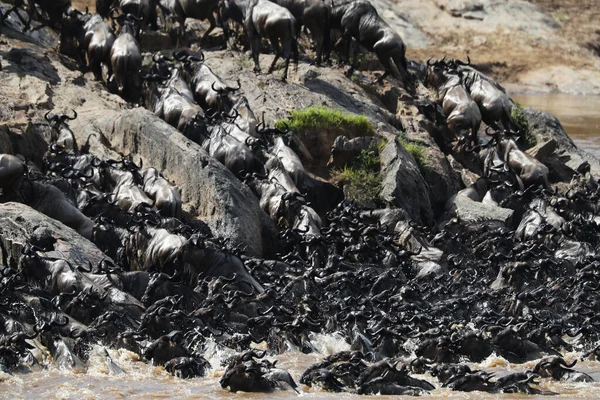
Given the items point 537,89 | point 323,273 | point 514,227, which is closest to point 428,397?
point 323,273

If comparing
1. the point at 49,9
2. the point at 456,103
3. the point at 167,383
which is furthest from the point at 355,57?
the point at 167,383

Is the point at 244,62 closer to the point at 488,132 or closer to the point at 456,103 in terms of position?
the point at 456,103

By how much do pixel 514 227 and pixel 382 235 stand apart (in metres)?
2.81

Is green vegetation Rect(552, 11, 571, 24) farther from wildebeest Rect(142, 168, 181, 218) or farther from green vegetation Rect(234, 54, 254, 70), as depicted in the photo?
wildebeest Rect(142, 168, 181, 218)

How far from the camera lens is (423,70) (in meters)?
24.2

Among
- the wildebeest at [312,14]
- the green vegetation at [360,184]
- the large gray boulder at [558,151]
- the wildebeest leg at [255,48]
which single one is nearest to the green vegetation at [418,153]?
the green vegetation at [360,184]

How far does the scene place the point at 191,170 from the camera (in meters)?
16.7

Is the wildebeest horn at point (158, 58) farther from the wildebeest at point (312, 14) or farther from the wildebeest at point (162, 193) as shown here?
the wildebeest at point (162, 193)

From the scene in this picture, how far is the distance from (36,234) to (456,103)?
993 cm

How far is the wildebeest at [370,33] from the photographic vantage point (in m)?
22.2

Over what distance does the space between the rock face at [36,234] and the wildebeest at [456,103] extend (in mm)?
8848

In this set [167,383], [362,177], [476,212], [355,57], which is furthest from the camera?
[355,57]

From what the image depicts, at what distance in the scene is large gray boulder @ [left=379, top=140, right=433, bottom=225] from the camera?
1784 centimetres

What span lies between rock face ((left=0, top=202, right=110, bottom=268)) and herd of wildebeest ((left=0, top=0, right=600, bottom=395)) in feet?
0.50
